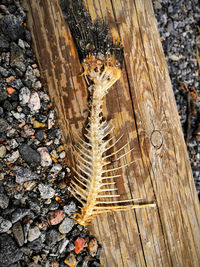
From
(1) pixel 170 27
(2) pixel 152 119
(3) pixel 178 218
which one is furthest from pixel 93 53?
(3) pixel 178 218

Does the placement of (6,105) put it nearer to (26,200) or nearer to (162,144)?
(26,200)

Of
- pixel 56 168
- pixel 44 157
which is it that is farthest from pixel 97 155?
pixel 44 157

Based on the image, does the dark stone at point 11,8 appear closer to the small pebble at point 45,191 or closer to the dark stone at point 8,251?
the small pebble at point 45,191

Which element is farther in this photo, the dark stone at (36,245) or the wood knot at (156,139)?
the wood knot at (156,139)

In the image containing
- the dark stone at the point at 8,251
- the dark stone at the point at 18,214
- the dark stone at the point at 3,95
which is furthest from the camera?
the dark stone at the point at 3,95

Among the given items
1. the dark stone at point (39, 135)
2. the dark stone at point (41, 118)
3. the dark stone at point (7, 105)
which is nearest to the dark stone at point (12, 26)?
the dark stone at point (7, 105)

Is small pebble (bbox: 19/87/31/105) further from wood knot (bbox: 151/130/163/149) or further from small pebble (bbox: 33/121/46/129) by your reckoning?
wood knot (bbox: 151/130/163/149)

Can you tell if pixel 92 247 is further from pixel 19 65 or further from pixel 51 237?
pixel 19 65
